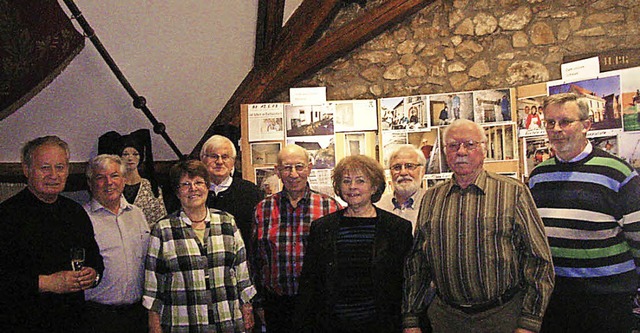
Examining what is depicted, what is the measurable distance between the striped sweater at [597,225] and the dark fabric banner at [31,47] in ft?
9.00

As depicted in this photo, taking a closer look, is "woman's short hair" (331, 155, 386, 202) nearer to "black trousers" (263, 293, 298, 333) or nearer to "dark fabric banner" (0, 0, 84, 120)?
"black trousers" (263, 293, 298, 333)

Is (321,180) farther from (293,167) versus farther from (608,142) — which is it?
(608,142)

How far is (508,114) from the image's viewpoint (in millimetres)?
3854

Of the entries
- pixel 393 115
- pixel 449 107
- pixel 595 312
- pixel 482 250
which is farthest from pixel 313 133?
pixel 595 312

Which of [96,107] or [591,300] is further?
[96,107]

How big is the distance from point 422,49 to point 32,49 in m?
2.87

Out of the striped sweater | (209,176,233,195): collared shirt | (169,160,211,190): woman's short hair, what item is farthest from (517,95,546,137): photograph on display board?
(169,160,211,190): woman's short hair

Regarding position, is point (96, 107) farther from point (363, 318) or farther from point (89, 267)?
point (363, 318)

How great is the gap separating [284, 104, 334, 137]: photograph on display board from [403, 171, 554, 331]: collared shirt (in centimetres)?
183

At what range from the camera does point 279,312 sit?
278 centimetres

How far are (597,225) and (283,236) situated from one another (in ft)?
4.83

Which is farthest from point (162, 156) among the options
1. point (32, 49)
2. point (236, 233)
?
point (236, 233)

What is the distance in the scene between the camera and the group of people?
2.21 metres

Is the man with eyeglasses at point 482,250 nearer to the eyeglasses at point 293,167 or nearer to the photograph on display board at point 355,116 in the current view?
the eyeglasses at point 293,167
